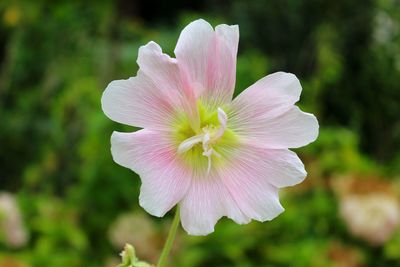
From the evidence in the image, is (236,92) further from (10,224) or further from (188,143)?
(188,143)

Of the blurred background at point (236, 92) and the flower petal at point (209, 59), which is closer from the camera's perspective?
the flower petal at point (209, 59)

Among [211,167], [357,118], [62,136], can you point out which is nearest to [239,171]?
[211,167]

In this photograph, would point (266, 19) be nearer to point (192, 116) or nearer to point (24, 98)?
point (24, 98)

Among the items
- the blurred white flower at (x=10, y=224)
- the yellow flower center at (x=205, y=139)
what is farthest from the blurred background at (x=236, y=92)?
the yellow flower center at (x=205, y=139)

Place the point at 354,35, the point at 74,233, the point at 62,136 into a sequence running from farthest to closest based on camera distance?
1. the point at 354,35
2. the point at 62,136
3. the point at 74,233

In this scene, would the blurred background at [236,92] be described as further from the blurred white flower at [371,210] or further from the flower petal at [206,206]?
the flower petal at [206,206]

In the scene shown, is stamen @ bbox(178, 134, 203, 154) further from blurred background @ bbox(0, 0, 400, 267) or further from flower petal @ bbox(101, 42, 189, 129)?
blurred background @ bbox(0, 0, 400, 267)

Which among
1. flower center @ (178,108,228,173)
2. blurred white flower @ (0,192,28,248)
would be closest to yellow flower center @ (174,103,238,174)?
flower center @ (178,108,228,173)
